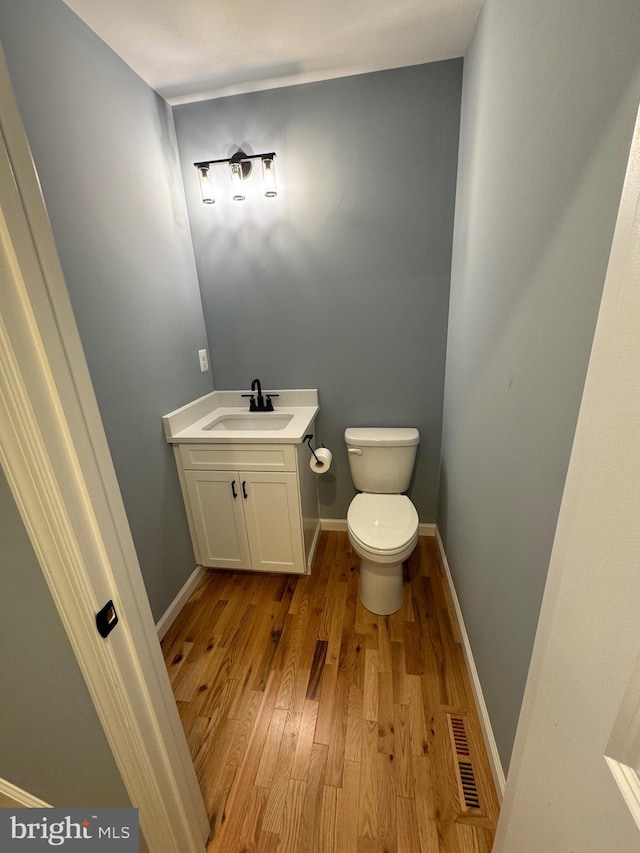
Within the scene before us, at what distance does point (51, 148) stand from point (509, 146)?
1402 millimetres

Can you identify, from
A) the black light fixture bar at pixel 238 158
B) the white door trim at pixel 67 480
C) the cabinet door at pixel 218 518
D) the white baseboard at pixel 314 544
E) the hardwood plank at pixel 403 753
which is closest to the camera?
the white door trim at pixel 67 480

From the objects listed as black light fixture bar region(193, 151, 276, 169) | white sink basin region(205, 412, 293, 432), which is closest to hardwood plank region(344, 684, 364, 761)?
white sink basin region(205, 412, 293, 432)

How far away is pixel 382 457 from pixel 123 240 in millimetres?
1569

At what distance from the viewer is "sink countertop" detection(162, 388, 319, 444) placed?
5.27ft

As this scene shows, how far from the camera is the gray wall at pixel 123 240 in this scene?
3.46ft

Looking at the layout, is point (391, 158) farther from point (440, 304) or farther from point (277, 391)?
point (277, 391)

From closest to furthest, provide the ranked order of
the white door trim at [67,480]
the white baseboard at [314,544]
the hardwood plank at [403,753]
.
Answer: the white door trim at [67,480], the hardwood plank at [403,753], the white baseboard at [314,544]

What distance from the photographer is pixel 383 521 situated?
1607mm

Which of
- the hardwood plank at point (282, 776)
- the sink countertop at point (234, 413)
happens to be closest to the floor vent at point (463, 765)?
the hardwood plank at point (282, 776)

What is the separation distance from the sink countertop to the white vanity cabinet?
44mm

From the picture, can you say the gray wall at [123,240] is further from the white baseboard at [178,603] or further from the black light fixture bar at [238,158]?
the black light fixture bar at [238,158]

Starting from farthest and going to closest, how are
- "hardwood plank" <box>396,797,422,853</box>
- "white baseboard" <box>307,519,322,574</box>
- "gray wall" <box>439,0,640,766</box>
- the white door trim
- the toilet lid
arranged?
"white baseboard" <box>307,519,322,574</box> → the toilet lid → "hardwood plank" <box>396,797,422,853</box> → "gray wall" <box>439,0,640,766</box> → the white door trim

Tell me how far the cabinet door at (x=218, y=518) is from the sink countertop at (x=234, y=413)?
197 mm

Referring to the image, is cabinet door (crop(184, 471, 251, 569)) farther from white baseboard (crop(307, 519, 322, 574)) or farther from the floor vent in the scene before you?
the floor vent
